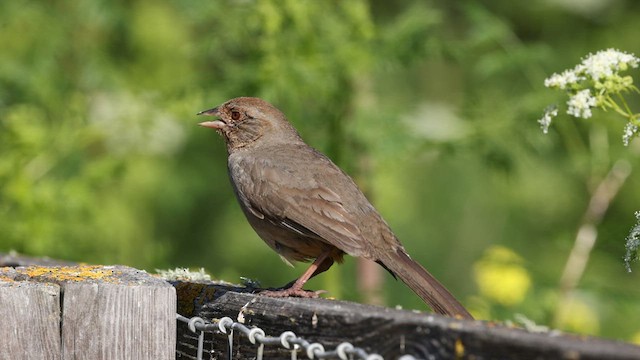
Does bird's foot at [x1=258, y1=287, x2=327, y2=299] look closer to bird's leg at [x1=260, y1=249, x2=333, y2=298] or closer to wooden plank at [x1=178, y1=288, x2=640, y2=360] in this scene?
bird's leg at [x1=260, y1=249, x2=333, y2=298]

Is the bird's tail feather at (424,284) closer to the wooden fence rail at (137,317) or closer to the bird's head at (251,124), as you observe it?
the wooden fence rail at (137,317)

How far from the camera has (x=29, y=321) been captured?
3166 millimetres

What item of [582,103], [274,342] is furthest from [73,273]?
[582,103]

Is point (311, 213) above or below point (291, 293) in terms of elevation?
above

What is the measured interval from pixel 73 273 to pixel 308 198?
155 cm

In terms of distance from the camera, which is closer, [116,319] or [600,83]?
[116,319]

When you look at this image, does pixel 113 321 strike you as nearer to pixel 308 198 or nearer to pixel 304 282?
pixel 304 282

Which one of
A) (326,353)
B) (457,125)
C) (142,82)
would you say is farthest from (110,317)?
(142,82)

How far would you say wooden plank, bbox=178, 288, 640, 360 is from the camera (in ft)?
7.63

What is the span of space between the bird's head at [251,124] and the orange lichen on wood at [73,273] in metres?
2.25

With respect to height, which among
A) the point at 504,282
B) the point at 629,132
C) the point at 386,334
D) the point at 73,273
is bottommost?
the point at 386,334

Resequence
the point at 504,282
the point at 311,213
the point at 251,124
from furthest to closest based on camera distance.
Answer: the point at 504,282 < the point at 251,124 < the point at 311,213

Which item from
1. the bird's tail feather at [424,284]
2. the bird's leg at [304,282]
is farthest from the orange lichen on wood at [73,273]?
the bird's tail feather at [424,284]

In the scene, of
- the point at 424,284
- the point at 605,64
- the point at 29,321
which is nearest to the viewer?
the point at 29,321
